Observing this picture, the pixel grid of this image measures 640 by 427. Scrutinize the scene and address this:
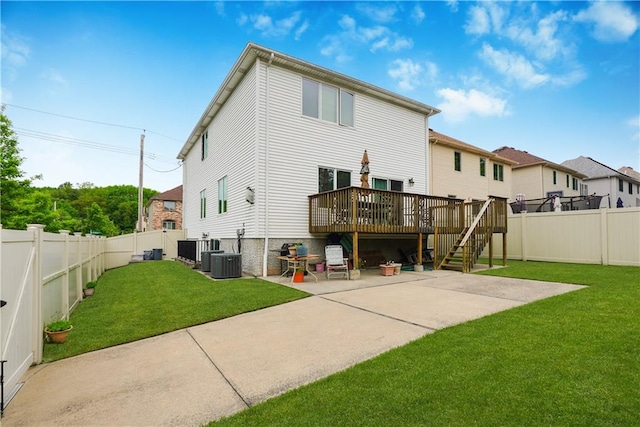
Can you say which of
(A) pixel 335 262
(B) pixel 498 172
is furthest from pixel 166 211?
(B) pixel 498 172

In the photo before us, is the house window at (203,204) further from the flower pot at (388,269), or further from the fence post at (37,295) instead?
the fence post at (37,295)

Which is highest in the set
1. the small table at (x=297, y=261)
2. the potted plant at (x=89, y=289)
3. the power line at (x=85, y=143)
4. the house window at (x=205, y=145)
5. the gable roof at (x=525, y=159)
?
the power line at (x=85, y=143)

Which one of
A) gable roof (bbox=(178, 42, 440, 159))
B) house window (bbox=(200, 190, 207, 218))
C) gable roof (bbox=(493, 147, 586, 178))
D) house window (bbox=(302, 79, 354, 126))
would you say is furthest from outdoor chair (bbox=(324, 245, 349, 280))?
gable roof (bbox=(493, 147, 586, 178))

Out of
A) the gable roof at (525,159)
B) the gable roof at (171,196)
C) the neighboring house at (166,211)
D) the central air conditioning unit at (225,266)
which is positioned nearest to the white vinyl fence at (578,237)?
the central air conditioning unit at (225,266)

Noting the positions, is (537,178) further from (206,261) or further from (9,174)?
(9,174)

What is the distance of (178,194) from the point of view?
33.6 metres

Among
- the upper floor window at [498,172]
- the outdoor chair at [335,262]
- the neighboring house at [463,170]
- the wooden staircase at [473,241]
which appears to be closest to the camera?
the outdoor chair at [335,262]

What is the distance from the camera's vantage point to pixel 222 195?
12961mm

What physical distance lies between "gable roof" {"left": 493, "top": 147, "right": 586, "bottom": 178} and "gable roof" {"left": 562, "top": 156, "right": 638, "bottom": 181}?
6.67 feet

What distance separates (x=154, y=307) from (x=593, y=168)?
125ft

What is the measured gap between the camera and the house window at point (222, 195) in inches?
497

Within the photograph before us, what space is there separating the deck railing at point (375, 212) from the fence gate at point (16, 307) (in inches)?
262

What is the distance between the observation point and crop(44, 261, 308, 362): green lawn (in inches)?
165

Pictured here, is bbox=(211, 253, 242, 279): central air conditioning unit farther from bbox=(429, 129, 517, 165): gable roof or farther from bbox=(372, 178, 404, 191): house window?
bbox=(429, 129, 517, 165): gable roof
